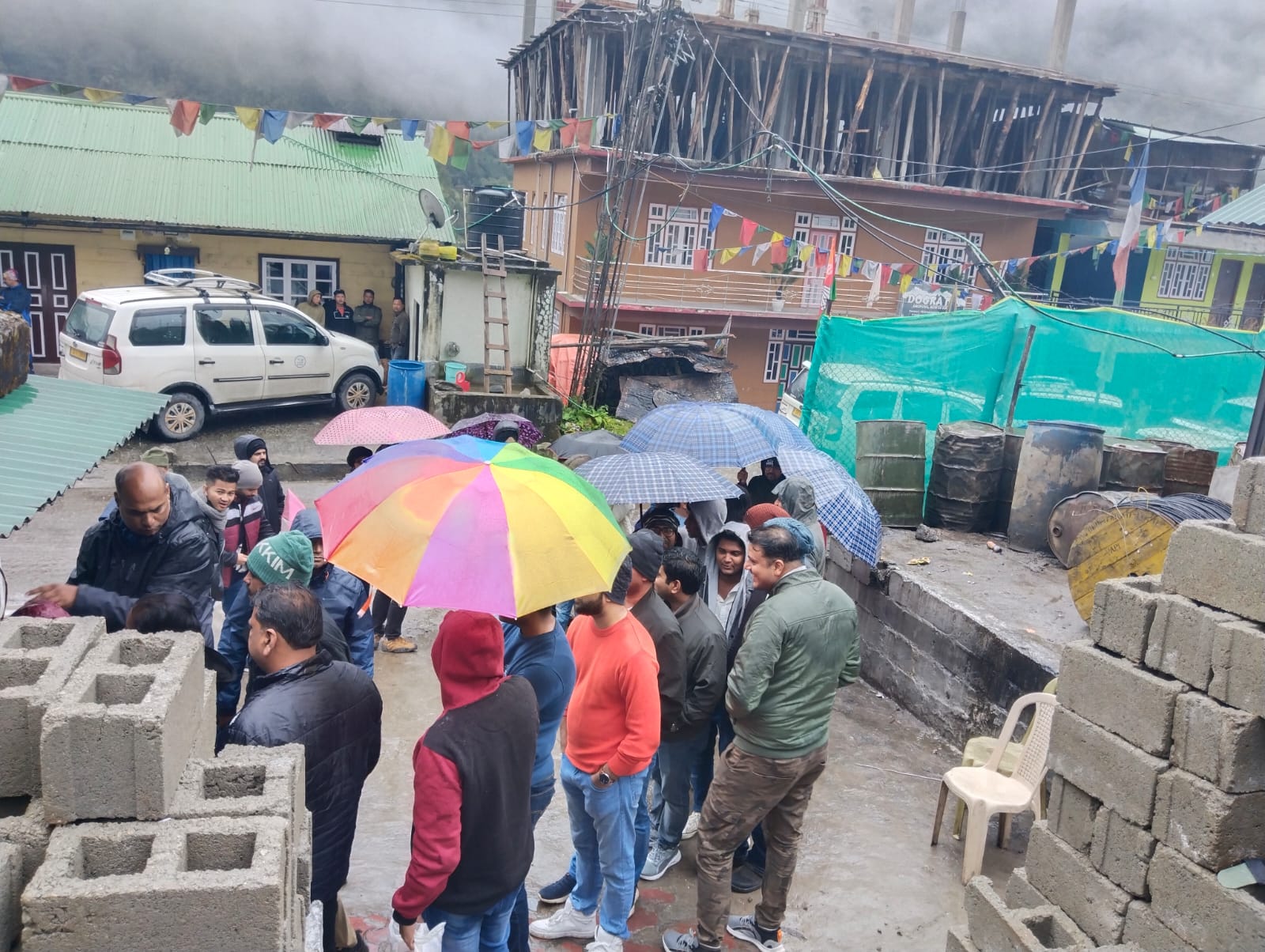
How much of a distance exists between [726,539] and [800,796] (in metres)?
1.50

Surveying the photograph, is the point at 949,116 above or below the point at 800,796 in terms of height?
above

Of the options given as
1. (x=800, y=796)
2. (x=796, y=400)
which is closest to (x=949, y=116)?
(x=796, y=400)

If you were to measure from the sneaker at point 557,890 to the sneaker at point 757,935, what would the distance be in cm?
77

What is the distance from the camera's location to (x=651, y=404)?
1427 cm

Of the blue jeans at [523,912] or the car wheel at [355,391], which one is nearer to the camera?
the blue jeans at [523,912]

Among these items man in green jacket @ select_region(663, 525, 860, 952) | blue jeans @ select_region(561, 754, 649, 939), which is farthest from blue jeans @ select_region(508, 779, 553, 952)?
man in green jacket @ select_region(663, 525, 860, 952)

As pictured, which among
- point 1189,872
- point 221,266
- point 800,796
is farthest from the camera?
point 221,266

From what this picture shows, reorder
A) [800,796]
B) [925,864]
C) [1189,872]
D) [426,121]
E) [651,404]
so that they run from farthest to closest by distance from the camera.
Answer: [651,404]
[426,121]
[925,864]
[800,796]
[1189,872]

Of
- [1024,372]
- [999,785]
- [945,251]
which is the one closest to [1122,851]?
[999,785]

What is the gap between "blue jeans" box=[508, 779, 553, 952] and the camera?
3.64 metres

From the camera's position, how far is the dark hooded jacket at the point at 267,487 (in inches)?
258

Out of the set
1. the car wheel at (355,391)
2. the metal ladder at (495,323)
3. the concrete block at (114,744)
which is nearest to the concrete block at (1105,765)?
the concrete block at (114,744)

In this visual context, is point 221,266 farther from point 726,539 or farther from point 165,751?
point 165,751

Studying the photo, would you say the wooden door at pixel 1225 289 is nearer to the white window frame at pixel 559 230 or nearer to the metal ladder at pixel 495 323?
the white window frame at pixel 559 230
